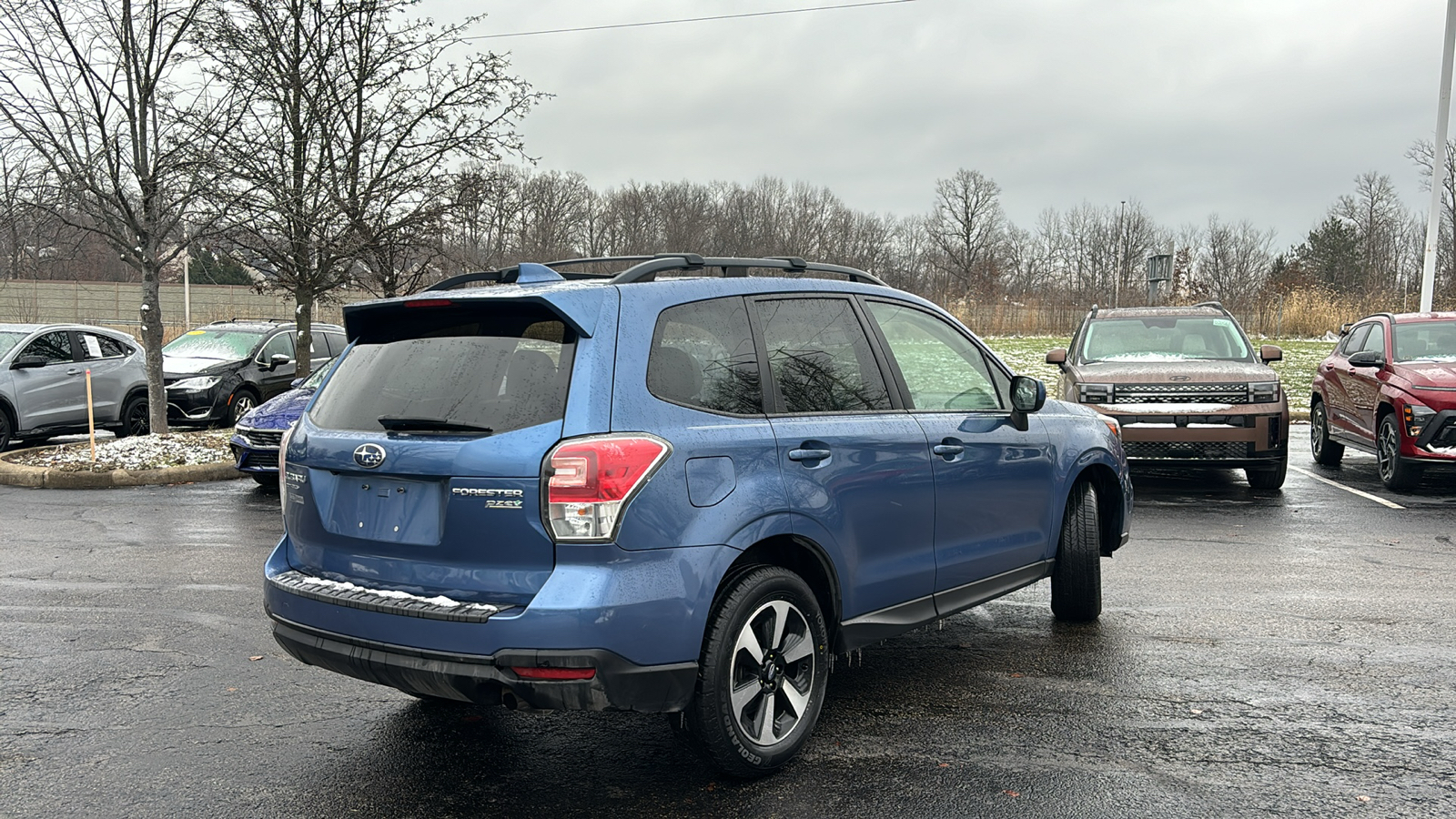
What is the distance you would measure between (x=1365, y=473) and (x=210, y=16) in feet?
51.5

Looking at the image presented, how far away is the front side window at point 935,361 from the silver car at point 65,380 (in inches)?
530

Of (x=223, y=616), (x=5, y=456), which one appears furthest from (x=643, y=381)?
(x=5, y=456)

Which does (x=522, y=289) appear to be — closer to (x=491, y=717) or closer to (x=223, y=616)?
(x=491, y=717)

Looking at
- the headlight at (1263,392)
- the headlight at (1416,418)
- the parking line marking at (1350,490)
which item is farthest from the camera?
the headlight at (1263,392)

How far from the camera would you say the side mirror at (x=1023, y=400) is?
537 cm

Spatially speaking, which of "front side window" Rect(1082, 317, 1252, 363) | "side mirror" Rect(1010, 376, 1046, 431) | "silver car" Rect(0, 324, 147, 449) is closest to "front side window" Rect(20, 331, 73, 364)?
"silver car" Rect(0, 324, 147, 449)

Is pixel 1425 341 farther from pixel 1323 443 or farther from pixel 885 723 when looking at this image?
pixel 885 723

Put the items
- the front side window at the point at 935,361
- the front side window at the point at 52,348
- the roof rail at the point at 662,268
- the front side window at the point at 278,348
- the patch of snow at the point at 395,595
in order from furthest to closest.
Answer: the front side window at the point at 278,348, the front side window at the point at 52,348, the front side window at the point at 935,361, the roof rail at the point at 662,268, the patch of snow at the point at 395,595

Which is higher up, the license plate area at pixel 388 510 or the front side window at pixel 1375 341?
the front side window at pixel 1375 341

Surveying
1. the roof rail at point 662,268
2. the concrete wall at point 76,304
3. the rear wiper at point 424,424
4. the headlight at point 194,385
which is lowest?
the headlight at point 194,385

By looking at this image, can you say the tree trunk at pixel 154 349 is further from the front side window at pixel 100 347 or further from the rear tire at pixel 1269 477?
the rear tire at pixel 1269 477

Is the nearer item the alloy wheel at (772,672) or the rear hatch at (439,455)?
the rear hatch at (439,455)

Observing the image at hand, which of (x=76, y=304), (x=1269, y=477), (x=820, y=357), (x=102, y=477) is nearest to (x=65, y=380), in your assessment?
(x=102, y=477)

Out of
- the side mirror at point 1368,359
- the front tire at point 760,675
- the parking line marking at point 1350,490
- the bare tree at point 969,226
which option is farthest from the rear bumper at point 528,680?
the bare tree at point 969,226
